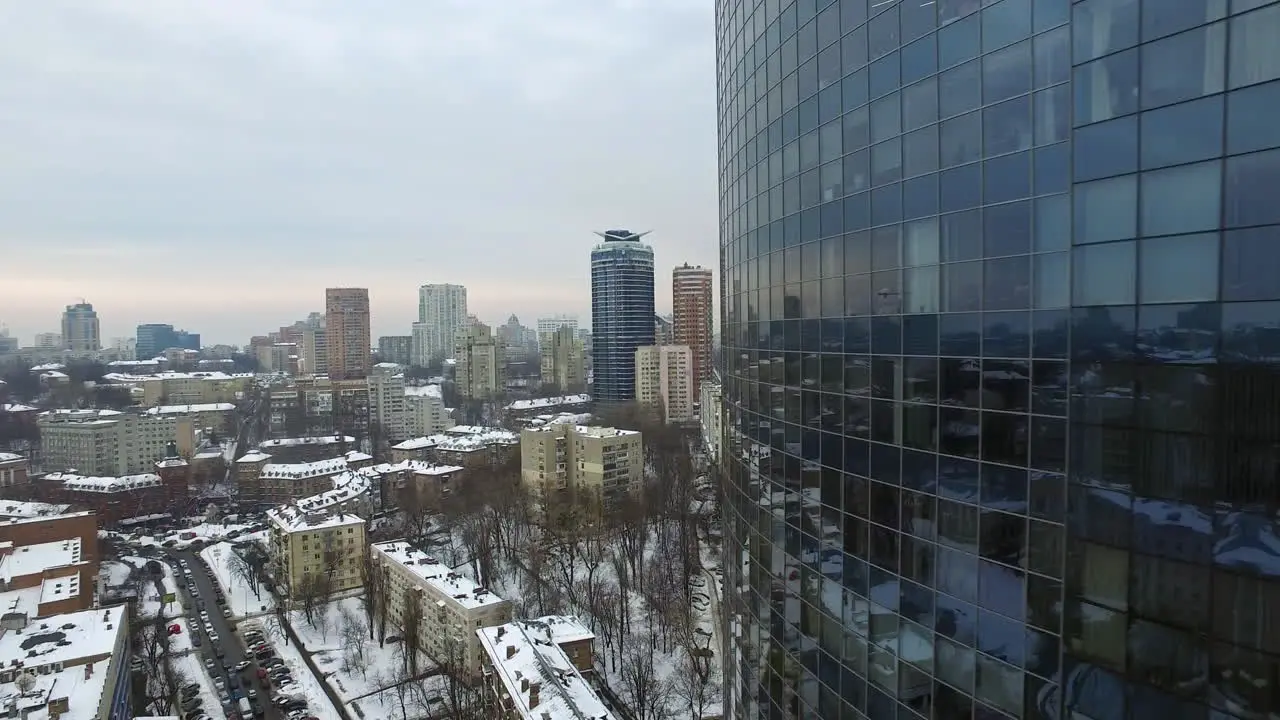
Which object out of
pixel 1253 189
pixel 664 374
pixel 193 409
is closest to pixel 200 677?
pixel 1253 189

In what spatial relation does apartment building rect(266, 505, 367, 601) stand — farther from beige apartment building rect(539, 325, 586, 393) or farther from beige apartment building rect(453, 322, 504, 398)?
beige apartment building rect(539, 325, 586, 393)

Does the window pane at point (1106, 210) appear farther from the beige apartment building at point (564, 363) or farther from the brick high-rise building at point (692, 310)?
the beige apartment building at point (564, 363)

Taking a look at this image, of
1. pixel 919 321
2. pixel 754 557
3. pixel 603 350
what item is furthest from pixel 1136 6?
pixel 603 350

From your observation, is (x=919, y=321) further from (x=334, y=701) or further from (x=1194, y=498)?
(x=334, y=701)

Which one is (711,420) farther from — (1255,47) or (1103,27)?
(1255,47)

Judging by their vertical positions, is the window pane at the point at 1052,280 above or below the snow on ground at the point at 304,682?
above

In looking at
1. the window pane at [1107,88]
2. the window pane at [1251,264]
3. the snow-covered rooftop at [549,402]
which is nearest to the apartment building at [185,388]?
the snow-covered rooftop at [549,402]
